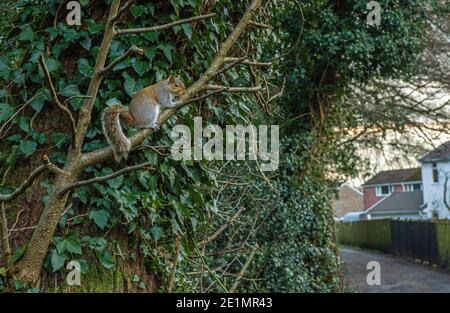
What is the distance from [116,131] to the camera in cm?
260

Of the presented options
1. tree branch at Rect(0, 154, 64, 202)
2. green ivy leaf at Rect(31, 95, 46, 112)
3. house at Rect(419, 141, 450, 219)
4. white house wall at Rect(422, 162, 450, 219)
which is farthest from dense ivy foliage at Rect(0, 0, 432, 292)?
white house wall at Rect(422, 162, 450, 219)

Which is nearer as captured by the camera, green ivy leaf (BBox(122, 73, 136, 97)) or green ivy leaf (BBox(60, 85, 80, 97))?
green ivy leaf (BBox(60, 85, 80, 97))

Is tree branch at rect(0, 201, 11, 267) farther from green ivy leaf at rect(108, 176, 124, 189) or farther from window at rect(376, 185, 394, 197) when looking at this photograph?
window at rect(376, 185, 394, 197)

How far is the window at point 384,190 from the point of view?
136 feet

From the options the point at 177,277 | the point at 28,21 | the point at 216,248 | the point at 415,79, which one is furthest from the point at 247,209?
the point at 415,79

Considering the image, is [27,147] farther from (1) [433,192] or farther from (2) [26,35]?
(1) [433,192]

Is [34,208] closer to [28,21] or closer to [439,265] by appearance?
[28,21]

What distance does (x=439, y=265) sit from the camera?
16.2 meters

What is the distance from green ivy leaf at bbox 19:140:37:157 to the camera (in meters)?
2.94

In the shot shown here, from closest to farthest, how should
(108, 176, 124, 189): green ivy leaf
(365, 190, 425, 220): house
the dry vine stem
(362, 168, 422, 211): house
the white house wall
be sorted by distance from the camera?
the dry vine stem → (108, 176, 124, 189): green ivy leaf → the white house wall → (365, 190, 425, 220): house → (362, 168, 422, 211): house

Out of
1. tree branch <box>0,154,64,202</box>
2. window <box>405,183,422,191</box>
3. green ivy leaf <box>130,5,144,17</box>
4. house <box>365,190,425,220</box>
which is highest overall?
window <box>405,183,422,191</box>

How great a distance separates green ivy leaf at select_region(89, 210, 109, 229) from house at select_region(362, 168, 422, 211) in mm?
33377
